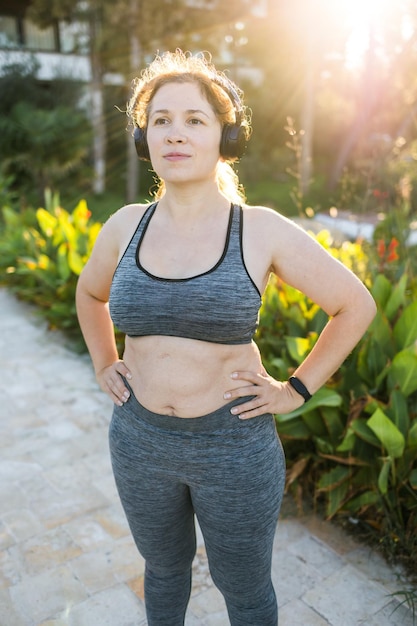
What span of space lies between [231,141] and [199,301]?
509 millimetres

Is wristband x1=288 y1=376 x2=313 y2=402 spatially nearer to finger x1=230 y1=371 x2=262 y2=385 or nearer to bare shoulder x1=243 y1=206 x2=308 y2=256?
finger x1=230 y1=371 x2=262 y2=385

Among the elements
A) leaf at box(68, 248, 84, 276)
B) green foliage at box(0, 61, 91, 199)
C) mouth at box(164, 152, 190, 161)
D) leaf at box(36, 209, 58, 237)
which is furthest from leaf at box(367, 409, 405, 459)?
green foliage at box(0, 61, 91, 199)

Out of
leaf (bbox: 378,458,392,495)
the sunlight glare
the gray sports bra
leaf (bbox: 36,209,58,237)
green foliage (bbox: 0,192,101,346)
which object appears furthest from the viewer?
the sunlight glare

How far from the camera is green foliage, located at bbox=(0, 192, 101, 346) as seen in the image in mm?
5852

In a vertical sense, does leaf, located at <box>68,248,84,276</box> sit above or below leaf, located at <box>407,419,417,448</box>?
below

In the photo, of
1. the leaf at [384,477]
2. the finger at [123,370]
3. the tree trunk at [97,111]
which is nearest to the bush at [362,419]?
the leaf at [384,477]

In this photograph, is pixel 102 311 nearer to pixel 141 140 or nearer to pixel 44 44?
pixel 141 140

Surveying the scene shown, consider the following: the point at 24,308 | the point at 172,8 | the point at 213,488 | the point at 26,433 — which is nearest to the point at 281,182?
the point at 172,8

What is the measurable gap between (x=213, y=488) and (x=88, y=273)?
86cm

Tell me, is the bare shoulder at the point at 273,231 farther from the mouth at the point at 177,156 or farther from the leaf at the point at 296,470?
the leaf at the point at 296,470

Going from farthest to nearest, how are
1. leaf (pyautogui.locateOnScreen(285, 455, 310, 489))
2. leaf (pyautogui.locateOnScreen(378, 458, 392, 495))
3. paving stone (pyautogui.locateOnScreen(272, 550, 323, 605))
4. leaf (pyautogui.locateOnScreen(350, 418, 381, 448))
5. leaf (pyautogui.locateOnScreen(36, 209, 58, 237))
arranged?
leaf (pyautogui.locateOnScreen(36, 209, 58, 237))
leaf (pyautogui.locateOnScreen(285, 455, 310, 489))
leaf (pyautogui.locateOnScreen(350, 418, 381, 448))
leaf (pyautogui.locateOnScreen(378, 458, 392, 495))
paving stone (pyautogui.locateOnScreen(272, 550, 323, 605))

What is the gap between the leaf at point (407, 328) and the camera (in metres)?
3.00

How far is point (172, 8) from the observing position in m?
18.5

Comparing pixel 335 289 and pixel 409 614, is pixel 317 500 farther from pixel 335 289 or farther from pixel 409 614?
pixel 335 289
